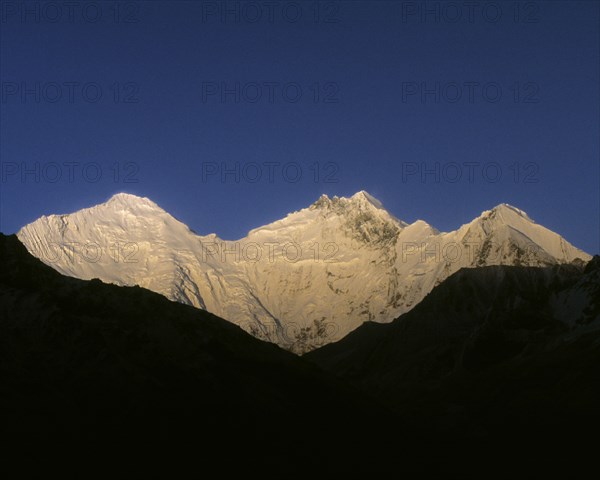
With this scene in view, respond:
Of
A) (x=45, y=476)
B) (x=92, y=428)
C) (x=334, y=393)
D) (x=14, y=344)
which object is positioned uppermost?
(x=334, y=393)

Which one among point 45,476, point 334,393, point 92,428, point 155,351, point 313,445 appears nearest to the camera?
point 45,476

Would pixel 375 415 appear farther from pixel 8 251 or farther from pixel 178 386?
pixel 8 251

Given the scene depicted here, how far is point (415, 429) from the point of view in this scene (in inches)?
7643

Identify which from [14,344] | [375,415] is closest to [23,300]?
[14,344]

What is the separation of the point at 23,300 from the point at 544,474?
91.8 meters

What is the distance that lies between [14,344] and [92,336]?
39.6ft

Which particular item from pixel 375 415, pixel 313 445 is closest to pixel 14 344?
pixel 313 445

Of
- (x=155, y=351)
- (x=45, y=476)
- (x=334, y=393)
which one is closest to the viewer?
(x=45, y=476)

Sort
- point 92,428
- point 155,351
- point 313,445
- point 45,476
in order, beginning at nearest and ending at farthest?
point 45,476
point 92,428
point 313,445
point 155,351

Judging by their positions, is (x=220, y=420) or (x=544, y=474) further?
(x=544, y=474)

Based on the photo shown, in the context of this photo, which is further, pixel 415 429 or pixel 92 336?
pixel 415 429

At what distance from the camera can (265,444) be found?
163 m

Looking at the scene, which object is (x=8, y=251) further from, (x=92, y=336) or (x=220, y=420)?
(x=220, y=420)

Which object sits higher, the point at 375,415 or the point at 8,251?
the point at 8,251
